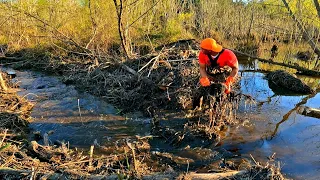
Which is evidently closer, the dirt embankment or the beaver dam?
the dirt embankment

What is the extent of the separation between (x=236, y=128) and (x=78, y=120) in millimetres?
3572

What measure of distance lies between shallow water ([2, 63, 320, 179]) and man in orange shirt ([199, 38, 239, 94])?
1233 millimetres

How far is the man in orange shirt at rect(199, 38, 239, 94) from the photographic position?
5859 mm

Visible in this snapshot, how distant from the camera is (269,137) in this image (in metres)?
6.16

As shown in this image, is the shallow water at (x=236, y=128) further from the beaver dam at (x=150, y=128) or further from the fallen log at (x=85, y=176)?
the fallen log at (x=85, y=176)

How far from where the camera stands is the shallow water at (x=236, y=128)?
5.41 meters

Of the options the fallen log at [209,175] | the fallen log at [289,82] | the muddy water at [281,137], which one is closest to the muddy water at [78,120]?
the muddy water at [281,137]

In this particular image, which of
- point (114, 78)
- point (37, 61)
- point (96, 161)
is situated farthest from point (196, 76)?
point (37, 61)

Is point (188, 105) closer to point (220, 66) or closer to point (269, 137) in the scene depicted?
point (220, 66)

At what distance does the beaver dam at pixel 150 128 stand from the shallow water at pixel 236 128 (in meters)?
0.02

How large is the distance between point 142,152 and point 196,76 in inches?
129

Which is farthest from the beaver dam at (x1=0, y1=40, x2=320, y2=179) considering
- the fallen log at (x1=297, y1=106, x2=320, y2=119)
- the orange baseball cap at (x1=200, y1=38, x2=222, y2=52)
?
the orange baseball cap at (x1=200, y1=38, x2=222, y2=52)

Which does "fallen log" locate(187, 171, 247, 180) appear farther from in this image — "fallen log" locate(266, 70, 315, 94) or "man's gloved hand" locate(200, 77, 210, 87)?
"fallen log" locate(266, 70, 315, 94)

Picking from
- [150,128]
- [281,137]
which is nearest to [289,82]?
[281,137]
